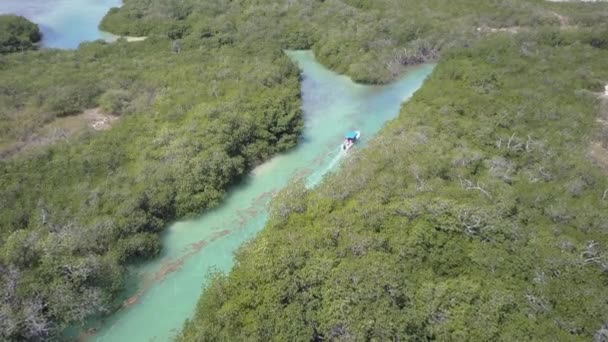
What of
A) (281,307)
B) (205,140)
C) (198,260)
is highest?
(205,140)

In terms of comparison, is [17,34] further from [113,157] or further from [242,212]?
[242,212]

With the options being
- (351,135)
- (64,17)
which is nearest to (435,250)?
(351,135)

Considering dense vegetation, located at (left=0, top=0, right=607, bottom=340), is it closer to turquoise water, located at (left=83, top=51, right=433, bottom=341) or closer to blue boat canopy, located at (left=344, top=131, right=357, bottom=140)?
turquoise water, located at (left=83, top=51, right=433, bottom=341)

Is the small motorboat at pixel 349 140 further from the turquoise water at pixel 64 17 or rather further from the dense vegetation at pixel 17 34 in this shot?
the dense vegetation at pixel 17 34

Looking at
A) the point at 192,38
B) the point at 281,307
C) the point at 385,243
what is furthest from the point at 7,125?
the point at 385,243

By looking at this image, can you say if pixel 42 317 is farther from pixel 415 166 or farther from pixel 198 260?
pixel 415 166

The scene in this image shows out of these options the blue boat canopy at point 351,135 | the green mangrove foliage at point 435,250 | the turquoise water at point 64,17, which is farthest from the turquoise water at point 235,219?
the turquoise water at point 64,17
